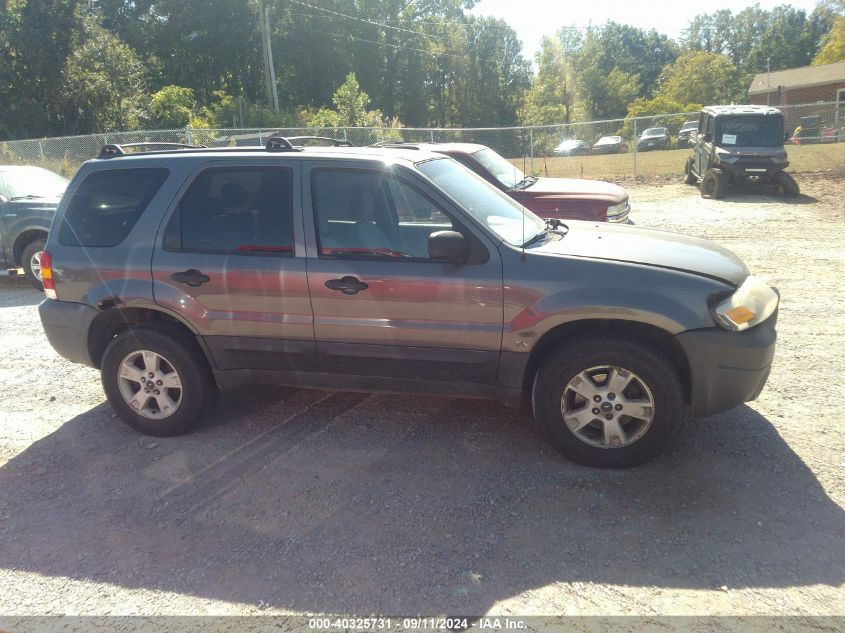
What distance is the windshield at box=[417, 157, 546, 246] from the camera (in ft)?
13.8

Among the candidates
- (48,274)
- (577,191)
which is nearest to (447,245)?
(48,274)

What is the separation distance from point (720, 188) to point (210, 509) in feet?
49.8

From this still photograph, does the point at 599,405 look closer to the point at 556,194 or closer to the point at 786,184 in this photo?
the point at 556,194

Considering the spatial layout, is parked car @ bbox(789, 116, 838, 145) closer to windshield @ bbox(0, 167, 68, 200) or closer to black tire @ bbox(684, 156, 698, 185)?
black tire @ bbox(684, 156, 698, 185)

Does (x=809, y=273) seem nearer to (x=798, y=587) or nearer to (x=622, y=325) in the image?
(x=622, y=325)

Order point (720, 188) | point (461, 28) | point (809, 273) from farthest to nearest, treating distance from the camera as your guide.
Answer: point (461, 28) → point (720, 188) → point (809, 273)

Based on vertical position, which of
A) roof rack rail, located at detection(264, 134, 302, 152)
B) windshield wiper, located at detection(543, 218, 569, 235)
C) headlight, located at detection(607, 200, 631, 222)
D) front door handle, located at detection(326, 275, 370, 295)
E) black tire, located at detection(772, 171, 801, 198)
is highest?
roof rack rail, located at detection(264, 134, 302, 152)

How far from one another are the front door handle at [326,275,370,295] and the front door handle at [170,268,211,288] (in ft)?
2.78

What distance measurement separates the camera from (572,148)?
80.5ft

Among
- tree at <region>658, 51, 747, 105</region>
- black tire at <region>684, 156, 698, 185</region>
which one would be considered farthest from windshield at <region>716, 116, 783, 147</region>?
tree at <region>658, 51, 747, 105</region>

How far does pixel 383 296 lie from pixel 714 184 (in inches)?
560

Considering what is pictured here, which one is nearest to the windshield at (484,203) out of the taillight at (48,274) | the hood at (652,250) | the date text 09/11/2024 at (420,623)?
the hood at (652,250)

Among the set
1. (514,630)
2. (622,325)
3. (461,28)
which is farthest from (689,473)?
(461,28)

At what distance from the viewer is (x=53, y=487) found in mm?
4031
